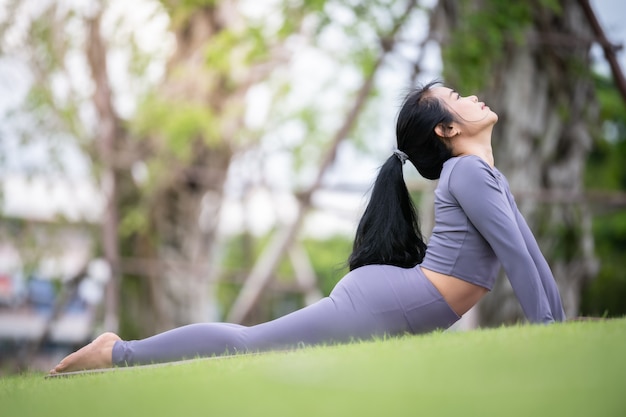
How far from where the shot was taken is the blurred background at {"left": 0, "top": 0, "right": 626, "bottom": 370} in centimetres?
912

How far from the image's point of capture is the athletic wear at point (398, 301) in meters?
3.56

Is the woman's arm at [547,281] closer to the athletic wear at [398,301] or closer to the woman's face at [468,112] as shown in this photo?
the athletic wear at [398,301]

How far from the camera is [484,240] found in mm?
3596

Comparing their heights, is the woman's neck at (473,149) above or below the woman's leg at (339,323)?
above

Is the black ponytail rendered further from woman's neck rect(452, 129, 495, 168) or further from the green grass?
the green grass

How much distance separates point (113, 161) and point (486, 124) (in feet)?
30.0

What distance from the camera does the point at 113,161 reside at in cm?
1221

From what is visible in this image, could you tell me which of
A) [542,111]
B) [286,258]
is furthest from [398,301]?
[286,258]

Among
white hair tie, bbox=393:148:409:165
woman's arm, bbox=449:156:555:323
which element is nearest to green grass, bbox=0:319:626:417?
woman's arm, bbox=449:156:555:323

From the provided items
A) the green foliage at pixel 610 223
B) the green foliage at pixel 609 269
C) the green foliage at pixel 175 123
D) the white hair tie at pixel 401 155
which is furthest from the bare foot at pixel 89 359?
the green foliage at pixel 609 269

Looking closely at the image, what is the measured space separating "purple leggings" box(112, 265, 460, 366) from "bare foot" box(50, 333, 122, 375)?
34 mm

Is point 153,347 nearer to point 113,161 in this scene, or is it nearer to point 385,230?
point 385,230

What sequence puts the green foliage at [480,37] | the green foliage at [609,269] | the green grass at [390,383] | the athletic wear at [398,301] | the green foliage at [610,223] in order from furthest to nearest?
the green foliage at [609,269] → the green foliage at [610,223] → the green foliage at [480,37] → the athletic wear at [398,301] → the green grass at [390,383]

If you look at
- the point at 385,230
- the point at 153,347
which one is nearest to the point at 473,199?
the point at 385,230
